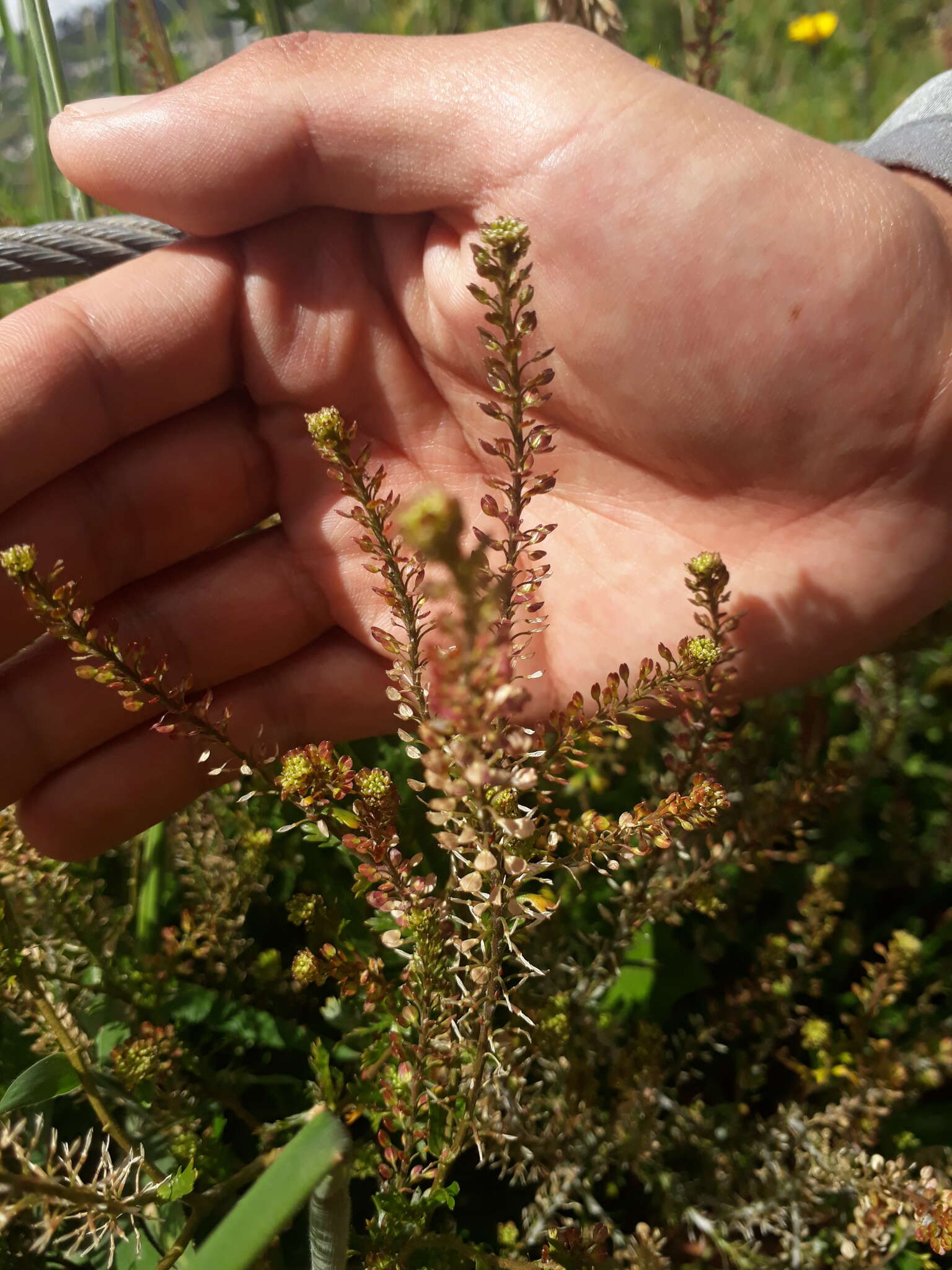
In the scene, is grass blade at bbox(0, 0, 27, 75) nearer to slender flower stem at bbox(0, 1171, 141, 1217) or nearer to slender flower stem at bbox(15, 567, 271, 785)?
slender flower stem at bbox(15, 567, 271, 785)

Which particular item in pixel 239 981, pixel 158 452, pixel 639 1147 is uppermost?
pixel 158 452

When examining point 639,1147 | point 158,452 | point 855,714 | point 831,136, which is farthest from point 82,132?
point 831,136

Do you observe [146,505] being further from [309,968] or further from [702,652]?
[702,652]

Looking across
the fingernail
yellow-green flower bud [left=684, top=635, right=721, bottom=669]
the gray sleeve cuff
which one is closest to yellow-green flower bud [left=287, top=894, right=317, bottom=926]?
yellow-green flower bud [left=684, top=635, right=721, bottom=669]

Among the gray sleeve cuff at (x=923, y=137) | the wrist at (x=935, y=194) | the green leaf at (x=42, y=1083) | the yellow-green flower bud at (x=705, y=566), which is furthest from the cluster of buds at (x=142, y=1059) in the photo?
the gray sleeve cuff at (x=923, y=137)

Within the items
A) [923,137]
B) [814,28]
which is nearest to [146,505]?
[923,137]

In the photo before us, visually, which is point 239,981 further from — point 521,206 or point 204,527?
point 521,206
